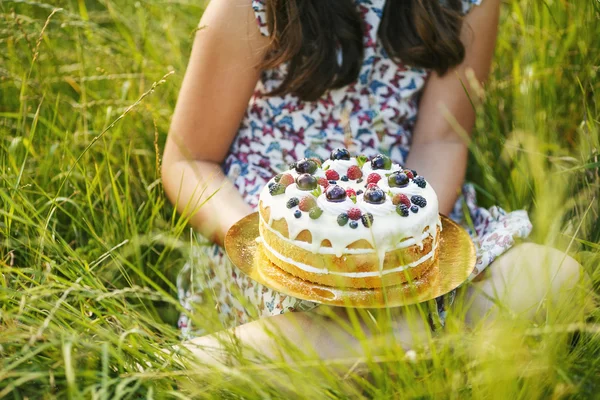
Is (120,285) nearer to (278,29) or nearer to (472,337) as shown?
(278,29)

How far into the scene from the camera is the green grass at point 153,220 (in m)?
1.12

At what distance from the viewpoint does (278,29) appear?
1.79 m

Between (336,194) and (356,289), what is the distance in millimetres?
220

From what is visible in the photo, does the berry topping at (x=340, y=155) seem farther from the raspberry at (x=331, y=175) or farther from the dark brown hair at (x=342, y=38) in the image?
the dark brown hair at (x=342, y=38)

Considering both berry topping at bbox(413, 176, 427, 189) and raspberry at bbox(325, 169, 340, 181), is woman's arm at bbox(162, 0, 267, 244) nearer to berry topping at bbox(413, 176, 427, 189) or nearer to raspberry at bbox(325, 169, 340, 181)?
raspberry at bbox(325, 169, 340, 181)

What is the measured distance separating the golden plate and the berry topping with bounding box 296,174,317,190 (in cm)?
21

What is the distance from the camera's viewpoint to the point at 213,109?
1.86 meters

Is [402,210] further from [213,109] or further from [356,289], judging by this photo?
[213,109]

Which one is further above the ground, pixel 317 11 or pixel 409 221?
pixel 317 11

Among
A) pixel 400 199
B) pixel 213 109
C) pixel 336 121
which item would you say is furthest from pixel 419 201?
pixel 213 109

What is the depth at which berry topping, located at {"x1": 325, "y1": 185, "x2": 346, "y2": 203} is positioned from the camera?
1.36 meters

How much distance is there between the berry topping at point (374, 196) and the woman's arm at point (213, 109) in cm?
50

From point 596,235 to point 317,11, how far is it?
1.00 metres

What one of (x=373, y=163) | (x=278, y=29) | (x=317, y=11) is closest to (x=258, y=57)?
(x=278, y=29)
